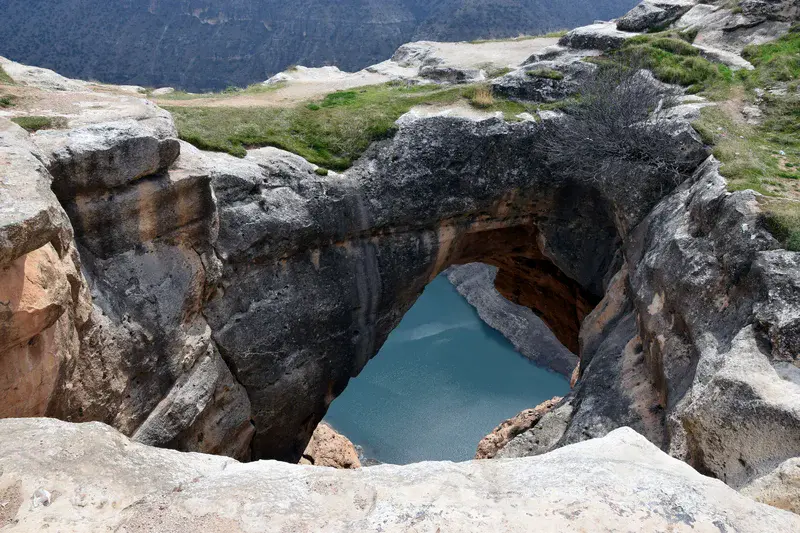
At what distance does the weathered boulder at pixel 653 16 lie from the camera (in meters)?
16.5

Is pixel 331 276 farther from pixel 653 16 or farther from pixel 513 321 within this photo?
pixel 513 321

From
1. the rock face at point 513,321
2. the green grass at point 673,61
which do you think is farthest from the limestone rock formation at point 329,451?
the green grass at point 673,61

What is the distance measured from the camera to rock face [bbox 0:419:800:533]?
3.45 meters

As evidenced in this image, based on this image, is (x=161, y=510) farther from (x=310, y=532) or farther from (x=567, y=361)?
(x=567, y=361)

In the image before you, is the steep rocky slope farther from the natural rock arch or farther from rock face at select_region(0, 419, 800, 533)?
rock face at select_region(0, 419, 800, 533)

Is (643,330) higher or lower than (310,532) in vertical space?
lower

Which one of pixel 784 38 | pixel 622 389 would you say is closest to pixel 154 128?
pixel 622 389

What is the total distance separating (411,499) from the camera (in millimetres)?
3674

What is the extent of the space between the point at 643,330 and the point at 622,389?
40.2 inches

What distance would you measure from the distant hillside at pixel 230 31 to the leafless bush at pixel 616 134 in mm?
47362

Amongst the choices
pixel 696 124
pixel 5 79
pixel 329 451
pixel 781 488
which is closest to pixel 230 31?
pixel 5 79

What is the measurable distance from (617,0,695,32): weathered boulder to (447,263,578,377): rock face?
1096 cm

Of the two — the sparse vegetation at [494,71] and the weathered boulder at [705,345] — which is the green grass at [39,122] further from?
the sparse vegetation at [494,71]

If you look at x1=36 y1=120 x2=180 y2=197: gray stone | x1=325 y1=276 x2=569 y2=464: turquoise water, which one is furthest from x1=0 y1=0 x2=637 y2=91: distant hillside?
x1=36 y1=120 x2=180 y2=197: gray stone
